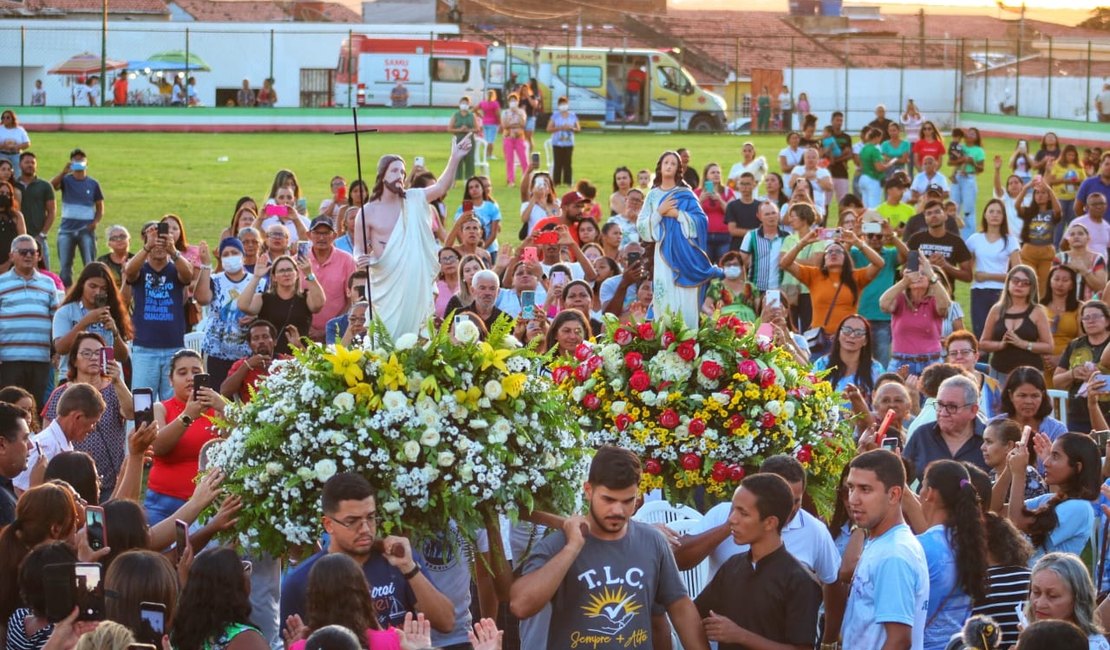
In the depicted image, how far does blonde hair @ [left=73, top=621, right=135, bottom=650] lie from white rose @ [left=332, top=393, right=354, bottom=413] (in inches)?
61.1

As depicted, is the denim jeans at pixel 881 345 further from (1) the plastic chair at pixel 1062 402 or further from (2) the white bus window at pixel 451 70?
(2) the white bus window at pixel 451 70

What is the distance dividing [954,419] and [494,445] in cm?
346

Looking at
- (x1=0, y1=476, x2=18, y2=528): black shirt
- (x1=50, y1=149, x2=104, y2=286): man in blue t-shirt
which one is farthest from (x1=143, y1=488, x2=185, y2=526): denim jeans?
(x1=50, y1=149, x2=104, y2=286): man in blue t-shirt

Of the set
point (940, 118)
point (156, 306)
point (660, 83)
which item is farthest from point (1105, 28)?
point (156, 306)

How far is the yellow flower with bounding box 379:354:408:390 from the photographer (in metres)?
6.54

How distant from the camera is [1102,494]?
26.2 ft

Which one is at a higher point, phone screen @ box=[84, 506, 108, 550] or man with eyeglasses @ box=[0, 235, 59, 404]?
man with eyeglasses @ box=[0, 235, 59, 404]

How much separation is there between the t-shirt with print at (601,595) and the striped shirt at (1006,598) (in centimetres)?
156

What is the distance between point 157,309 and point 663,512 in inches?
257

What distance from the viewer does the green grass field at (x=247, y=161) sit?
2797 cm

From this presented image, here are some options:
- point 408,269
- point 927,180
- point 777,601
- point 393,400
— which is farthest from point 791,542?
point 927,180

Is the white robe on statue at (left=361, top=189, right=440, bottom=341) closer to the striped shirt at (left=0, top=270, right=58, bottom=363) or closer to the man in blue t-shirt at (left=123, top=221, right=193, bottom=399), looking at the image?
the man in blue t-shirt at (left=123, top=221, right=193, bottom=399)

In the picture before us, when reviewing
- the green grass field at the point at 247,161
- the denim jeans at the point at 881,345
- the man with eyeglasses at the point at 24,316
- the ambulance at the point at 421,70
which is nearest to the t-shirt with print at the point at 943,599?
the denim jeans at the point at 881,345

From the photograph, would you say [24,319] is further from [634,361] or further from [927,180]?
[927,180]
